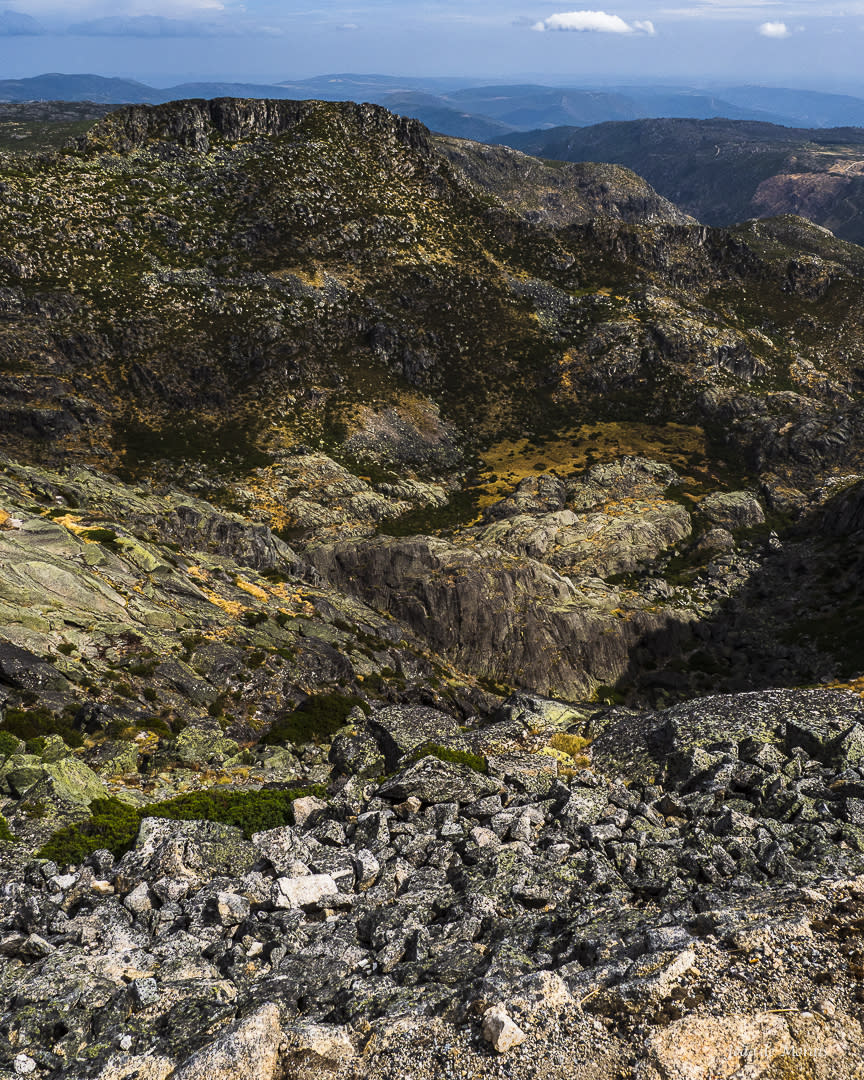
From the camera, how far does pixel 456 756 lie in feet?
91.5

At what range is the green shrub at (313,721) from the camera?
121 ft

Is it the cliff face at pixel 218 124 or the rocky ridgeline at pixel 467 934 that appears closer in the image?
the rocky ridgeline at pixel 467 934

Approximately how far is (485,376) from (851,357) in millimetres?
87907

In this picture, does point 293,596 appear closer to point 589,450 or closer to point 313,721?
point 313,721

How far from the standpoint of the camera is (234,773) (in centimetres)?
3095

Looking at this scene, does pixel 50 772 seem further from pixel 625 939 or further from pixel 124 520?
pixel 124 520

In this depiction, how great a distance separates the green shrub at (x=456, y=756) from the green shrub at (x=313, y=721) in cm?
1060

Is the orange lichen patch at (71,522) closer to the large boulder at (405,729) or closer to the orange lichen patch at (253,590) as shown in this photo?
the orange lichen patch at (253,590)

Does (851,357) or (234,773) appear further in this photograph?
(851,357)

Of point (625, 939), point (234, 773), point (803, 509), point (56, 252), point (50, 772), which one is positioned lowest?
point (803, 509)

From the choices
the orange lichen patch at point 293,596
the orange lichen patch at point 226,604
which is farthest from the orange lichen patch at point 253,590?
the orange lichen patch at point 226,604

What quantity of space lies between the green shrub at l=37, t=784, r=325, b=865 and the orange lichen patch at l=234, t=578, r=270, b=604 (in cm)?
2922

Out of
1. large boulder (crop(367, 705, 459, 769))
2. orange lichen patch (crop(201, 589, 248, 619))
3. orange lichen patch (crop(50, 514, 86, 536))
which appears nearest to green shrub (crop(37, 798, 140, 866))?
large boulder (crop(367, 705, 459, 769))

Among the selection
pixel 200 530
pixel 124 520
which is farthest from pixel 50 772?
pixel 200 530
